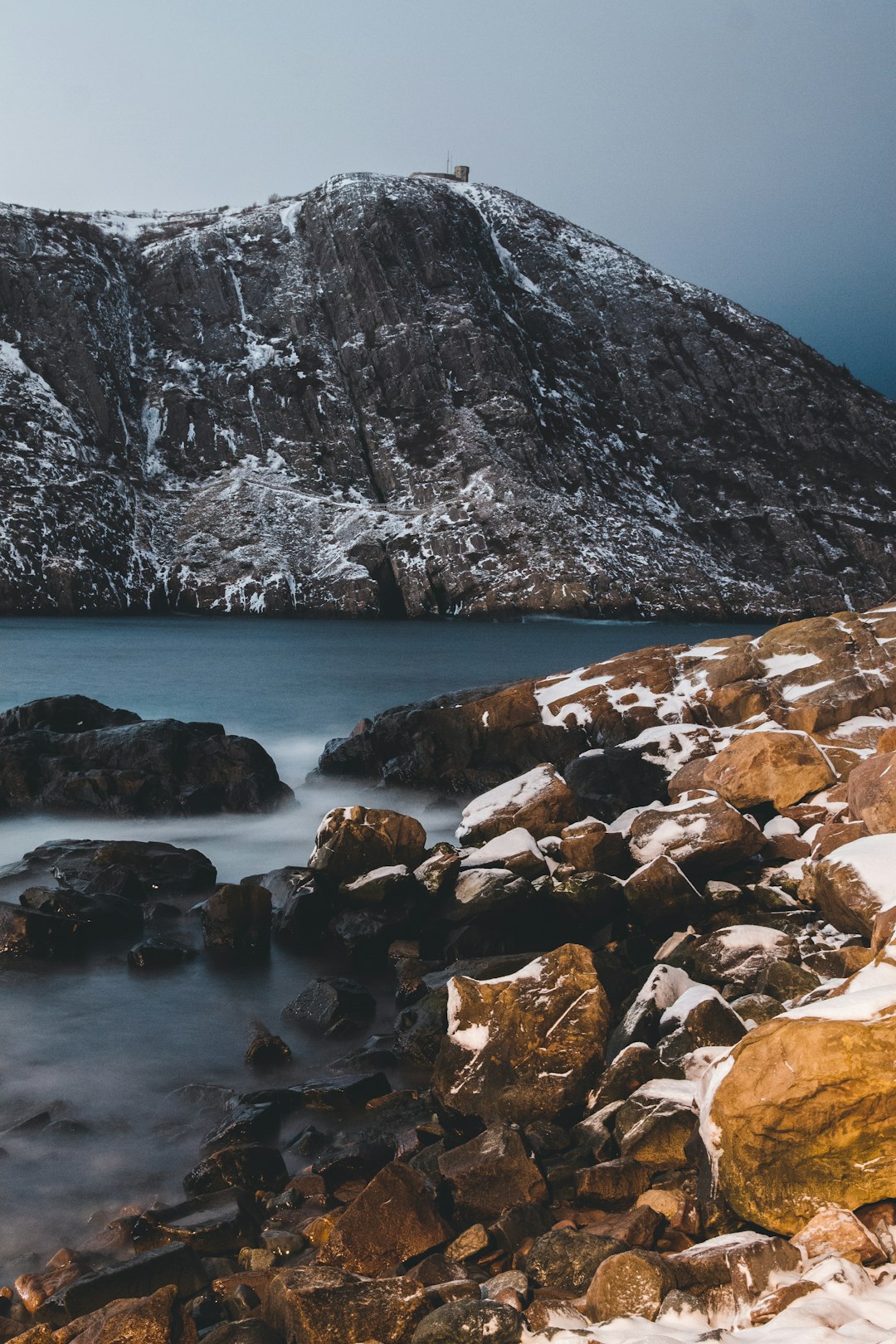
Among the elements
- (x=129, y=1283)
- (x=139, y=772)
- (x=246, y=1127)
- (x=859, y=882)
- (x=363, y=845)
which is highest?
(x=859, y=882)

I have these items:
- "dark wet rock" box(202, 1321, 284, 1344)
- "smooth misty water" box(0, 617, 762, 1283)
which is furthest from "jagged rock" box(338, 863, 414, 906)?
"dark wet rock" box(202, 1321, 284, 1344)

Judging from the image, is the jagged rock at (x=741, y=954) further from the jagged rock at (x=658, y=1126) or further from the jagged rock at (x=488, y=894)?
the jagged rock at (x=488, y=894)

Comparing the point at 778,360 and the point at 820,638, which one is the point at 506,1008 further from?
the point at 778,360

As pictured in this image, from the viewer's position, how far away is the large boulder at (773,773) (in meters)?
16.4

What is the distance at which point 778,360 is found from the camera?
173500 mm

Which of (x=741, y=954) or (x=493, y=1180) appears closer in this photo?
(x=493, y=1180)

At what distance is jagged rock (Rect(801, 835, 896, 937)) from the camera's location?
11555mm

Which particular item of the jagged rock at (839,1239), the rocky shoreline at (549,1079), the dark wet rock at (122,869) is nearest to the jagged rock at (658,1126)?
the rocky shoreline at (549,1079)

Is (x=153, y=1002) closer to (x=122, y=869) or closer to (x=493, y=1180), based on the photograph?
(x=122, y=869)

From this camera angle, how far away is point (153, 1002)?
13.5m

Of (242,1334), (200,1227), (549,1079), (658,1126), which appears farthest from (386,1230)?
(549,1079)

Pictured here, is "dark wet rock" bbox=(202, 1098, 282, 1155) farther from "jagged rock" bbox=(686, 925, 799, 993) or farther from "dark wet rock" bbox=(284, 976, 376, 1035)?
"jagged rock" bbox=(686, 925, 799, 993)

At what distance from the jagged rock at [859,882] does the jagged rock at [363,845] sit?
278 inches

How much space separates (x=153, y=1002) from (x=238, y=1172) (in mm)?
5147
